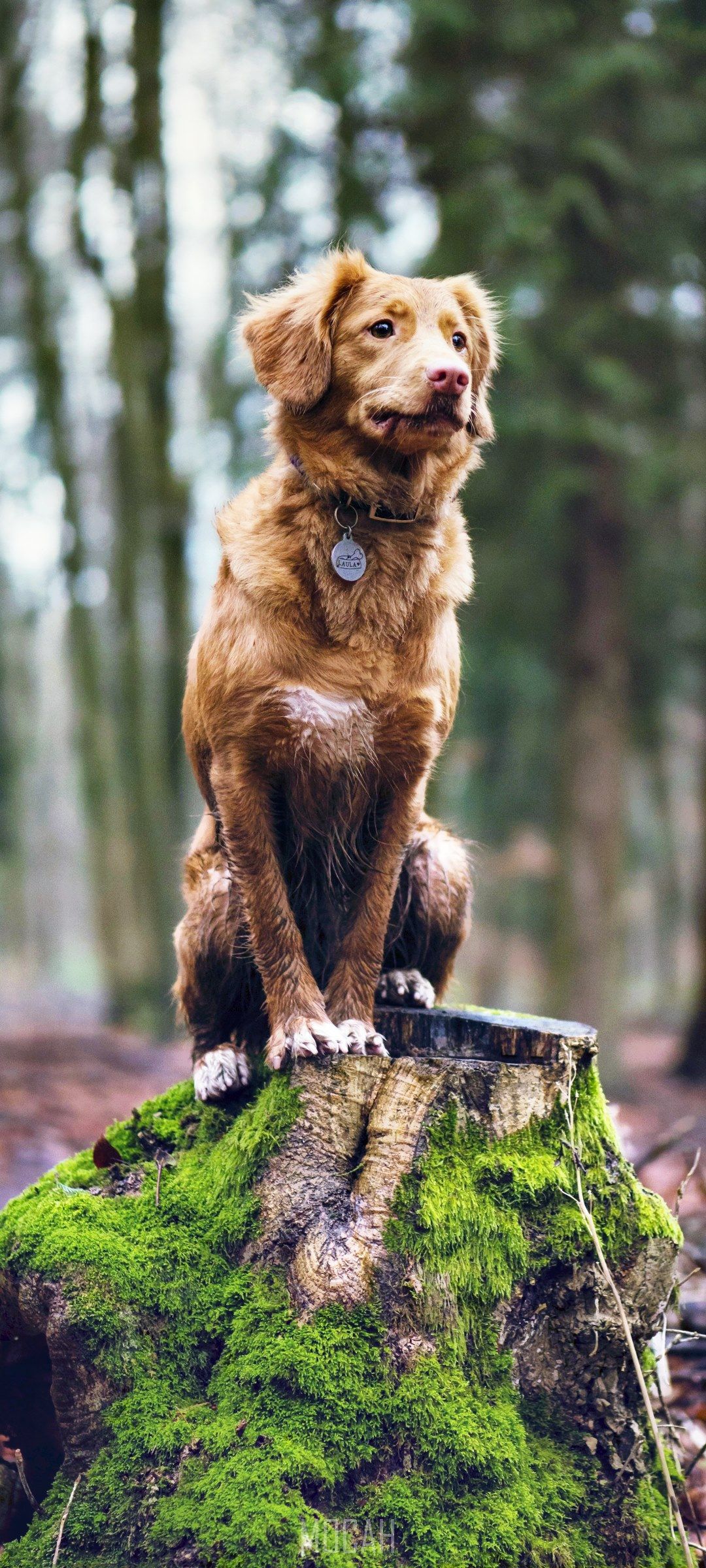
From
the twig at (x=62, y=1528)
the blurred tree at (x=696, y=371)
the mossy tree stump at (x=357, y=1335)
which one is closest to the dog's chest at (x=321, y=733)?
the mossy tree stump at (x=357, y=1335)

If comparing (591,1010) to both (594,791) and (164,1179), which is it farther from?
(164,1179)

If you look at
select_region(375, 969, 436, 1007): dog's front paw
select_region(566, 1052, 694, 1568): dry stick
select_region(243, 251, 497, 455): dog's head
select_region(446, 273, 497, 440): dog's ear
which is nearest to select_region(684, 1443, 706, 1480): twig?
select_region(566, 1052, 694, 1568): dry stick

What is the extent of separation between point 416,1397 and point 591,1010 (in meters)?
7.73

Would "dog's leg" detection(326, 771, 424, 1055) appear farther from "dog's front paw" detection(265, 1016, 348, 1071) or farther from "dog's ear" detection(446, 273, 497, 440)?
"dog's ear" detection(446, 273, 497, 440)

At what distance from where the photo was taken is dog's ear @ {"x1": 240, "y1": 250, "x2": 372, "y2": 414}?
3264 millimetres

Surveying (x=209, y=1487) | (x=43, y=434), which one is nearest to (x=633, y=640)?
(x=43, y=434)

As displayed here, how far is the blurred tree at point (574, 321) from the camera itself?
898 centimetres

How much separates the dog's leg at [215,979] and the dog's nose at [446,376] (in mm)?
1571

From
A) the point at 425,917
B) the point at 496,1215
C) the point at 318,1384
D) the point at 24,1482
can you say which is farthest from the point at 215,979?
the point at 24,1482

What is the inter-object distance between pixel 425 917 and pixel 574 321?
7048 millimetres

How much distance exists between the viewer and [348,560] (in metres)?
3.27

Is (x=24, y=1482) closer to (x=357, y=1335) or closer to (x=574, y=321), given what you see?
(x=357, y=1335)

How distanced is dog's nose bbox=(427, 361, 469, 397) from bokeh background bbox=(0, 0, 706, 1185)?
4.32 metres

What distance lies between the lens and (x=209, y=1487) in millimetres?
2689
